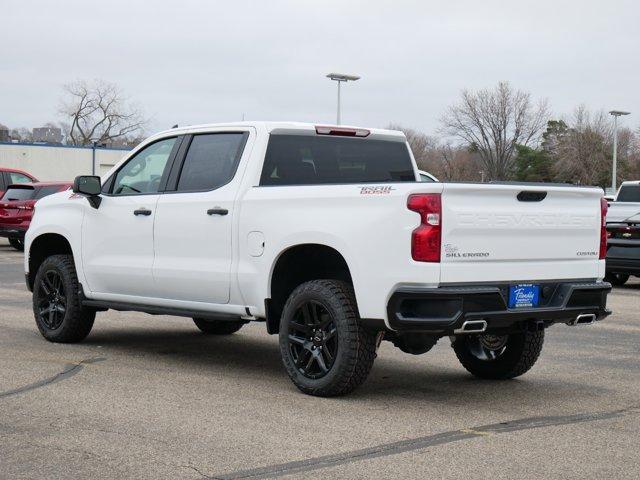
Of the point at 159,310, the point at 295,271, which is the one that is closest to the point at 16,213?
the point at 159,310

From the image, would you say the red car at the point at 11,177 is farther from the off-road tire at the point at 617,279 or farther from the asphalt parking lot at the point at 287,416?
the asphalt parking lot at the point at 287,416

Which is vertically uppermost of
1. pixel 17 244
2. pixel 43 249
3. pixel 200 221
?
pixel 200 221

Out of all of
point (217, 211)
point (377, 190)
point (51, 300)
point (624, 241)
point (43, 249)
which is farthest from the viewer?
point (624, 241)

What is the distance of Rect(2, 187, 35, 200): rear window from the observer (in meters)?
25.7

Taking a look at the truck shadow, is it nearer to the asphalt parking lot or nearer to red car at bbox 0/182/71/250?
the asphalt parking lot

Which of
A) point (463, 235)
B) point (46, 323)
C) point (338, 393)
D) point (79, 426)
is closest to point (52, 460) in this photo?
point (79, 426)

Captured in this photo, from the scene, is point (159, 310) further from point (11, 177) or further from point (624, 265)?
point (11, 177)

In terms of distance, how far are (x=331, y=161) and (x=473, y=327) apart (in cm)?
234

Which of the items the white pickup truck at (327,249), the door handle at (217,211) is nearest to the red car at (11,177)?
the white pickup truck at (327,249)

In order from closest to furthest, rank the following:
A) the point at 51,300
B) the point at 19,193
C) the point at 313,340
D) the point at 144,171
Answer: the point at 313,340
the point at 144,171
the point at 51,300
the point at 19,193

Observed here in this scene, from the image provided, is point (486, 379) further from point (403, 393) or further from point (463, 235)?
point (463, 235)

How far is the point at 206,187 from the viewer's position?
837cm

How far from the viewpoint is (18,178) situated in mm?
28688

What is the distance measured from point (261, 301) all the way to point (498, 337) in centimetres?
191
